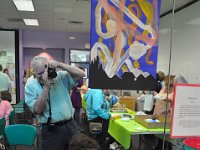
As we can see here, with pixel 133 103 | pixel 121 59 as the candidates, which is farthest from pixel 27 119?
pixel 121 59

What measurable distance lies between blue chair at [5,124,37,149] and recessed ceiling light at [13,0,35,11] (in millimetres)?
3210

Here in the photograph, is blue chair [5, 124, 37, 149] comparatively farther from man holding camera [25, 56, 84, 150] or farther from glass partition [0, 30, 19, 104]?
glass partition [0, 30, 19, 104]

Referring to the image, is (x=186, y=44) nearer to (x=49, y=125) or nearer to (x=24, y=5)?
(x=24, y=5)

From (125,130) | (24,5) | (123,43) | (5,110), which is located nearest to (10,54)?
(24,5)

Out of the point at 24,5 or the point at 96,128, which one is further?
the point at 24,5

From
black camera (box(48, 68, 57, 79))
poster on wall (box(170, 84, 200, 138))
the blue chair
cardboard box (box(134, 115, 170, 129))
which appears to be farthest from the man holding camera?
cardboard box (box(134, 115, 170, 129))

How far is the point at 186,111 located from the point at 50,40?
840 centimetres

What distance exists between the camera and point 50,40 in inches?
353

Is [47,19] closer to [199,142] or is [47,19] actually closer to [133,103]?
[133,103]

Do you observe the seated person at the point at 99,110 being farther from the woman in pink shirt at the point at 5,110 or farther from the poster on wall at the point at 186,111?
the poster on wall at the point at 186,111

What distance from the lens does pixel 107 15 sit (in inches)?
42.2

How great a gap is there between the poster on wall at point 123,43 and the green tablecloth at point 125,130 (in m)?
1.77

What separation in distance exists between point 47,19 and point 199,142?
20.6 ft

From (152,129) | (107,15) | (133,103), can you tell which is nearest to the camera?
(107,15)
